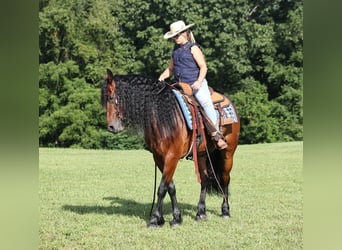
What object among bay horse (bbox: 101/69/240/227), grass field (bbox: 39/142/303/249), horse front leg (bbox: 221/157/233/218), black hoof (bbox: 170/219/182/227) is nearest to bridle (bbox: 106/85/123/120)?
bay horse (bbox: 101/69/240/227)

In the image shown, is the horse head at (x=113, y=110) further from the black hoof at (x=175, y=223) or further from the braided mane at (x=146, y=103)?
the black hoof at (x=175, y=223)

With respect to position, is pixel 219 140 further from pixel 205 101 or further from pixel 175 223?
pixel 175 223

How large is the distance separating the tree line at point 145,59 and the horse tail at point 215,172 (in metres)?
6.72

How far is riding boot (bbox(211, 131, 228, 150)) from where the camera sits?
4255mm

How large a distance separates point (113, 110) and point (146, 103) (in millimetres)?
278

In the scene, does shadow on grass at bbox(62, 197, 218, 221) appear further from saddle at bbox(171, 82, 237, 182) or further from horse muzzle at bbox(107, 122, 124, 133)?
horse muzzle at bbox(107, 122, 124, 133)

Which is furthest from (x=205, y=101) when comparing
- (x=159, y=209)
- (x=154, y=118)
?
(x=159, y=209)

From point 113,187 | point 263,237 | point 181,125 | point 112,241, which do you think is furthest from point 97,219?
point 113,187

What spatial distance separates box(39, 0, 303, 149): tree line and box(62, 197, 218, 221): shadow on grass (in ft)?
19.9

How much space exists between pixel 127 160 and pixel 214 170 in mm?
5041
